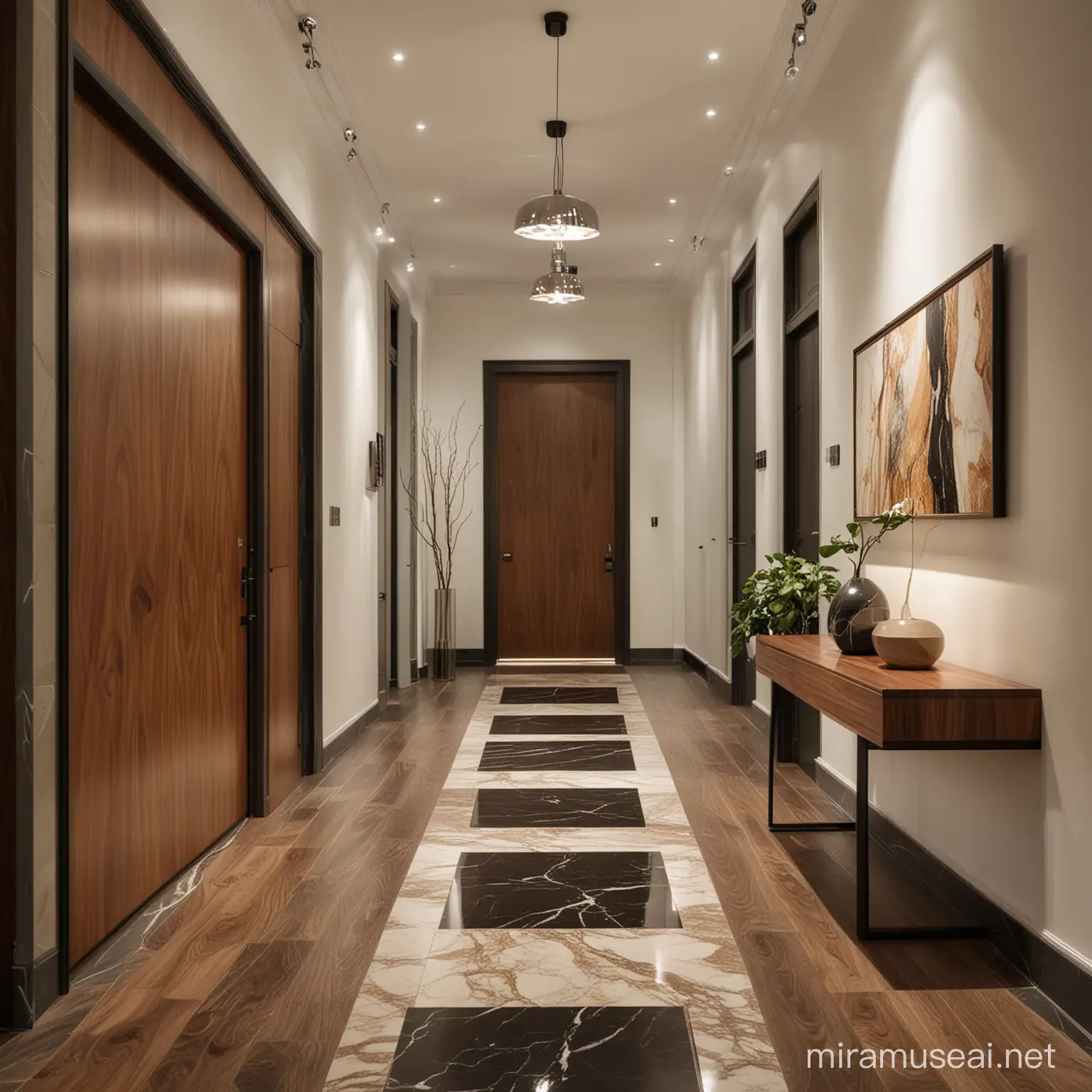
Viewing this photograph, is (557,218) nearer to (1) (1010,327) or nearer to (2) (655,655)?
(1) (1010,327)

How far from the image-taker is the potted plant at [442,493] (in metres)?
8.55

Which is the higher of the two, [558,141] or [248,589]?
[558,141]

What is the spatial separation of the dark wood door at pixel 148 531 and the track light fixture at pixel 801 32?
2307mm

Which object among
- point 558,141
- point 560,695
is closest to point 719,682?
point 560,695

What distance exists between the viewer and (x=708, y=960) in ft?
8.53

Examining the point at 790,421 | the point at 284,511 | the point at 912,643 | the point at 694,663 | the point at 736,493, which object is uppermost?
the point at 790,421

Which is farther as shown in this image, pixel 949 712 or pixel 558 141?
pixel 558 141

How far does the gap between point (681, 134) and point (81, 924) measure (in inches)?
184

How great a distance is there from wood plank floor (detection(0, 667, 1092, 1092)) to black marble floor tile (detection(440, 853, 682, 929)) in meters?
0.20

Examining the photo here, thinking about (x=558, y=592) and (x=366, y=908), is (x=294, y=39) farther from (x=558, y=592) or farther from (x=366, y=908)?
(x=558, y=592)

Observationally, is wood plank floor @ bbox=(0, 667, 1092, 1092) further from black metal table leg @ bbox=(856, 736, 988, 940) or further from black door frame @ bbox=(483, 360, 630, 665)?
black door frame @ bbox=(483, 360, 630, 665)

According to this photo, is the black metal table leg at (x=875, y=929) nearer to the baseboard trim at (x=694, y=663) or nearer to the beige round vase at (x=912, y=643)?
the beige round vase at (x=912, y=643)

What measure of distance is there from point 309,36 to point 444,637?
480 centimetres

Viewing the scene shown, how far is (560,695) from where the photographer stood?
7172 mm
